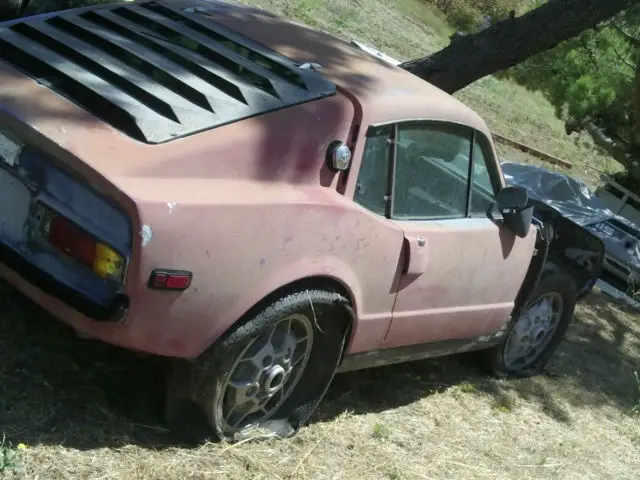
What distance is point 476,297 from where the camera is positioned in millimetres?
5273

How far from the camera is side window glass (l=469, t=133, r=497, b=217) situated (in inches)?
206

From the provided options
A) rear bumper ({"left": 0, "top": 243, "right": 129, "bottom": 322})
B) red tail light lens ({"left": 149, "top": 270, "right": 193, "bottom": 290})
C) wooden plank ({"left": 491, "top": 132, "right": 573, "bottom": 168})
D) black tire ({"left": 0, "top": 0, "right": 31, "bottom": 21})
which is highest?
red tail light lens ({"left": 149, "top": 270, "right": 193, "bottom": 290})

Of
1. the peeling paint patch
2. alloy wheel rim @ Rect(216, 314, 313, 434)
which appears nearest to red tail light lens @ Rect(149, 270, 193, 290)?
the peeling paint patch

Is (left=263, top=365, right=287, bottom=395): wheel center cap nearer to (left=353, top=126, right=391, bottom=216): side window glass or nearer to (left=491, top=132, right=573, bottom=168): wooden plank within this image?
(left=353, top=126, right=391, bottom=216): side window glass

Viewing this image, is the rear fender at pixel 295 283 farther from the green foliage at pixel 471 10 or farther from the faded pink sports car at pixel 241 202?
the green foliage at pixel 471 10

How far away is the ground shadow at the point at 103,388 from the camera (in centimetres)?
408

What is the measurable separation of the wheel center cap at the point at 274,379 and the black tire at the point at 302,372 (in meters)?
0.16

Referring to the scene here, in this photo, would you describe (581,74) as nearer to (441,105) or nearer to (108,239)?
(441,105)

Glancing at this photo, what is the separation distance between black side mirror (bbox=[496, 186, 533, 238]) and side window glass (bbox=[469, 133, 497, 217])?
0.27 ft

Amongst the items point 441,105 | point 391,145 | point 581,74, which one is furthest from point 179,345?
point 581,74

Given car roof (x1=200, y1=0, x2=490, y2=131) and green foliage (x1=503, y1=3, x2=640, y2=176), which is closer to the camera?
car roof (x1=200, y1=0, x2=490, y2=131)

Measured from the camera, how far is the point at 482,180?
5.34 m

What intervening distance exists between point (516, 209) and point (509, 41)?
314 centimetres

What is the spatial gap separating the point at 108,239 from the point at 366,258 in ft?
4.07
